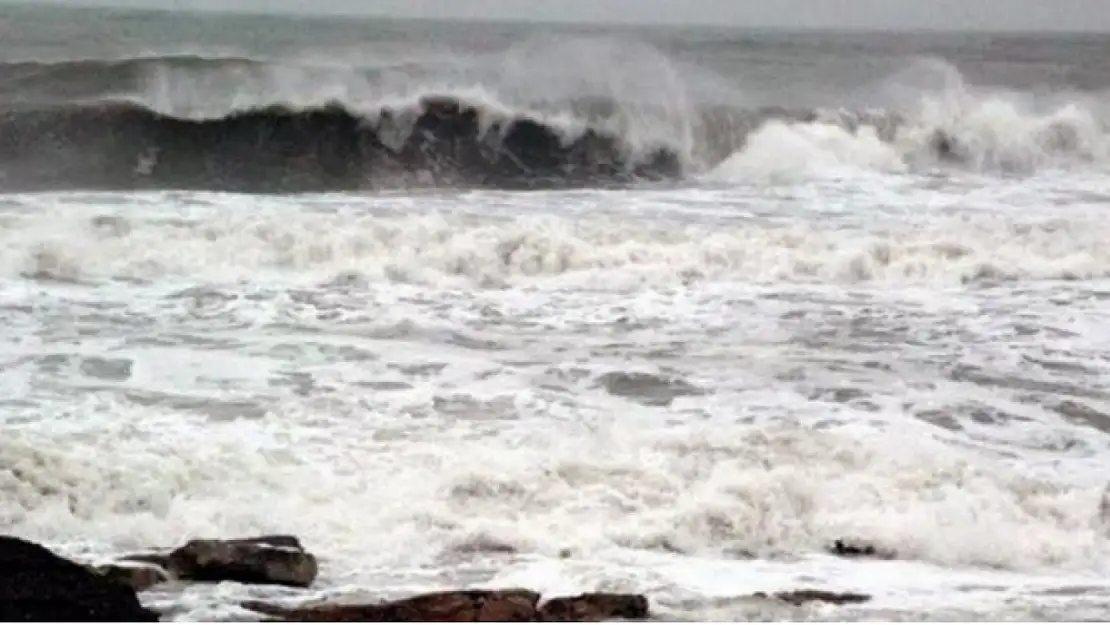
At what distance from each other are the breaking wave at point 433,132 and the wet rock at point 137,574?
4713mm

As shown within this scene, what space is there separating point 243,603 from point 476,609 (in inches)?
16.0

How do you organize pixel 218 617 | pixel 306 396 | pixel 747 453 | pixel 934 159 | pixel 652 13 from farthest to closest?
pixel 934 159 → pixel 652 13 → pixel 306 396 → pixel 747 453 → pixel 218 617

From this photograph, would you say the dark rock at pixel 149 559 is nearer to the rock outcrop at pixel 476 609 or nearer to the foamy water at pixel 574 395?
the foamy water at pixel 574 395

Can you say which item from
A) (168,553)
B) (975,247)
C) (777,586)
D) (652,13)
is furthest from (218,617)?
(652,13)

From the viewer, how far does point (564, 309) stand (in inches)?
190

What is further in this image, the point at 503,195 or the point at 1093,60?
the point at 1093,60

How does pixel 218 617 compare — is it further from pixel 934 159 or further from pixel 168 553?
pixel 934 159

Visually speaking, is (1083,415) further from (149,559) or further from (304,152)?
(304,152)

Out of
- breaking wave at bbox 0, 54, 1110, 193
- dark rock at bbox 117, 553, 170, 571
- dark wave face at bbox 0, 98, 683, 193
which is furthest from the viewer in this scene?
breaking wave at bbox 0, 54, 1110, 193

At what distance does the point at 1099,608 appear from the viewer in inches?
→ 99.6

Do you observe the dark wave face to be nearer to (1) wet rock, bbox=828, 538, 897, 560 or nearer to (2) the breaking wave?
(2) the breaking wave

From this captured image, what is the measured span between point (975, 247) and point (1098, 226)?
82 cm

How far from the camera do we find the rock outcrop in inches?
88.7

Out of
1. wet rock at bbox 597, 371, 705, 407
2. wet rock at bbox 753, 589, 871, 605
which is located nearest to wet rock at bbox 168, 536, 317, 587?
wet rock at bbox 753, 589, 871, 605
